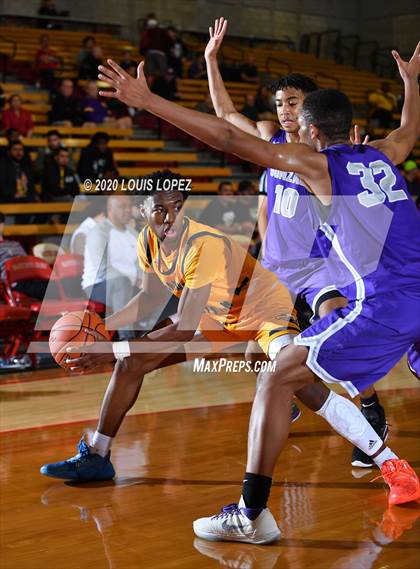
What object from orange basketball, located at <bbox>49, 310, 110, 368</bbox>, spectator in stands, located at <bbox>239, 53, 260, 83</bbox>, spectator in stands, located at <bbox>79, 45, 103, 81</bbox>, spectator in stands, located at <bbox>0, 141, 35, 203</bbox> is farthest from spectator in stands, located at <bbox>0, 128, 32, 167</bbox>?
spectator in stands, located at <bbox>239, 53, 260, 83</bbox>

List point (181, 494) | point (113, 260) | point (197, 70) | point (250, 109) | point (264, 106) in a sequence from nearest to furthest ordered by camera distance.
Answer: point (181, 494)
point (113, 260)
point (250, 109)
point (264, 106)
point (197, 70)

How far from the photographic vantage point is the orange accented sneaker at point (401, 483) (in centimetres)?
410

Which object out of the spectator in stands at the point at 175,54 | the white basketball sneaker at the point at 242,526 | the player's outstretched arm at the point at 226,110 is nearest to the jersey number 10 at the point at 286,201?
the player's outstretched arm at the point at 226,110

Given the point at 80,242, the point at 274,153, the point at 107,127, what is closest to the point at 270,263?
the point at 274,153

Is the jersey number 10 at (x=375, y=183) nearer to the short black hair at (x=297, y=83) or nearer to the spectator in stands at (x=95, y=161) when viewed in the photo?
the short black hair at (x=297, y=83)

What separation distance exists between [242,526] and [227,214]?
6747 mm

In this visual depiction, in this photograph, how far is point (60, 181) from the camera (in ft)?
34.1

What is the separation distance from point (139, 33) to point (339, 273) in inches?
581

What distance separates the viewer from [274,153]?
129 inches

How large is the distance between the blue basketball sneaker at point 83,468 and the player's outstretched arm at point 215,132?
6.29 feet

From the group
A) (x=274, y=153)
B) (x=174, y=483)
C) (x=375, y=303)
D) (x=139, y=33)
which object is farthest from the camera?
(x=139, y=33)

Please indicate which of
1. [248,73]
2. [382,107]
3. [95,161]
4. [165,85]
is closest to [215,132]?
[95,161]

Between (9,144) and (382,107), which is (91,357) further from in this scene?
(382,107)

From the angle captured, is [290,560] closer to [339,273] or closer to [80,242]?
[339,273]
